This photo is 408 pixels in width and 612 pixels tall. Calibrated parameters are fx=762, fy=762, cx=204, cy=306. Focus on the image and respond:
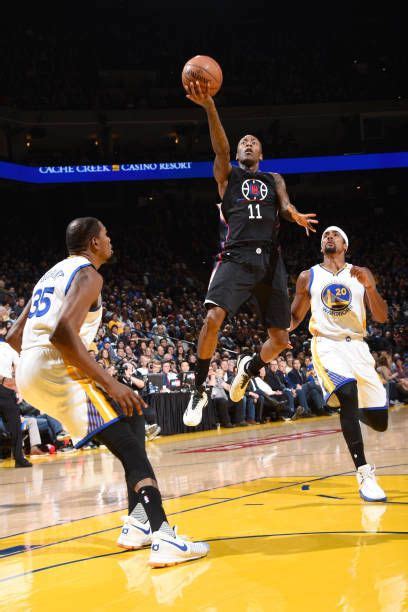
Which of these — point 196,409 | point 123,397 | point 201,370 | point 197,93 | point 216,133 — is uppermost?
point 197,93

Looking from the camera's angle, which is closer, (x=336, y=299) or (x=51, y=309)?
(x=51, y=309)

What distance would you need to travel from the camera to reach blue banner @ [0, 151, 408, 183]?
80.9 ft

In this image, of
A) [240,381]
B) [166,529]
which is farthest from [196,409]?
[166,529]

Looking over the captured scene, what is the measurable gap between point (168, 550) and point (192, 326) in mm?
15981

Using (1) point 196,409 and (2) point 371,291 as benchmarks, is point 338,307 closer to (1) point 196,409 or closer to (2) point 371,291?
(2) point 371,291

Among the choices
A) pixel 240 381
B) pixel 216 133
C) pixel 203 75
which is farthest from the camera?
pixel 240 381

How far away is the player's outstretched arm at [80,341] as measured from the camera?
3.37 metres

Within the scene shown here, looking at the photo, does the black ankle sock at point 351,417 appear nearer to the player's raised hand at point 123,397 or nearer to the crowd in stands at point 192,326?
the player's raised hand at point 123,397

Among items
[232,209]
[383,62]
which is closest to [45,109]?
[383,62]

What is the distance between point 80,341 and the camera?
339 centimetres

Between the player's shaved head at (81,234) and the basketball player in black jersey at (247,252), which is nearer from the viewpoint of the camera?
the player's shaved head at (81,234)

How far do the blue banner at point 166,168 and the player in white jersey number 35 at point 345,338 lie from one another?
19.3m

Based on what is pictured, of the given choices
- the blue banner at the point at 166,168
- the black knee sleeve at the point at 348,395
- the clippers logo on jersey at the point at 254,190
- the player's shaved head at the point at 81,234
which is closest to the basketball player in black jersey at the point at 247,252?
the clippers logo on jersey at the point at 254,190

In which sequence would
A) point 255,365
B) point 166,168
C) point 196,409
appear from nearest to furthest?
point 196,409
point 255,365
point 166,168
